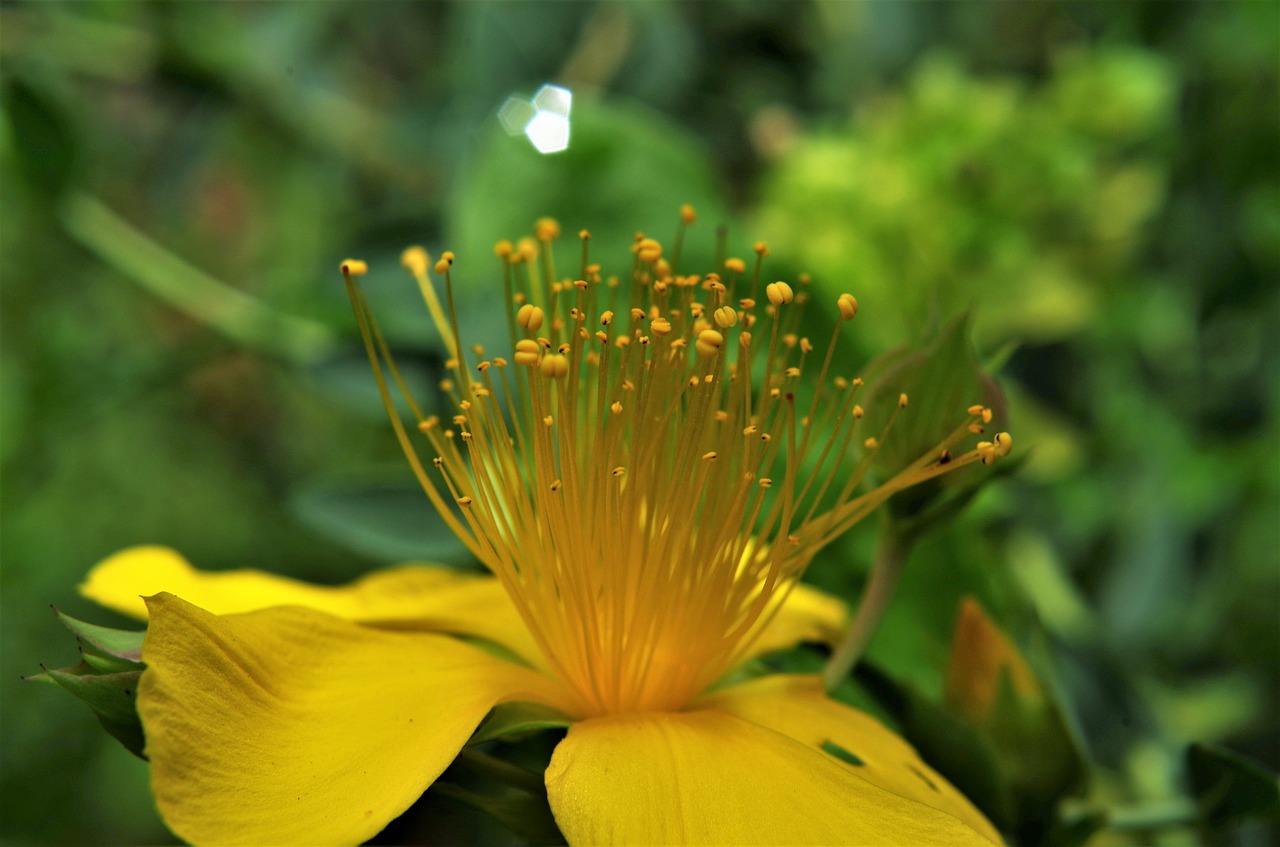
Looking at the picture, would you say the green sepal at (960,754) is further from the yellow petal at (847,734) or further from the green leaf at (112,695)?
the green leaf at (112,695)

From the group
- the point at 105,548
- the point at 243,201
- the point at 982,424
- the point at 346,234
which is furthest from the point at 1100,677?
the point at 243,201

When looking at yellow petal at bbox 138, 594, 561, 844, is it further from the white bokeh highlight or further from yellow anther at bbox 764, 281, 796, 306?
the white bokeh highlight

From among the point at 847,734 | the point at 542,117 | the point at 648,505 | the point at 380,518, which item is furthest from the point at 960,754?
the point at 542,117

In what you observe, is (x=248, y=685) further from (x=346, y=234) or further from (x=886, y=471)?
(x=346, y=234)

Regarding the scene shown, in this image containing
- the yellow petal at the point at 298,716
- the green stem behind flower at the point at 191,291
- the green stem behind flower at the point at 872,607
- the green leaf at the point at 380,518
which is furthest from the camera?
the green stem behind flower at the point at 191,291

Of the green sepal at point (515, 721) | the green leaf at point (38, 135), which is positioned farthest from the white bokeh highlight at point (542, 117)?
the green sepal at point (515, 721)

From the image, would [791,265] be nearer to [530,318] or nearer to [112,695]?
[530,318]
